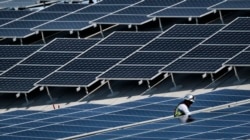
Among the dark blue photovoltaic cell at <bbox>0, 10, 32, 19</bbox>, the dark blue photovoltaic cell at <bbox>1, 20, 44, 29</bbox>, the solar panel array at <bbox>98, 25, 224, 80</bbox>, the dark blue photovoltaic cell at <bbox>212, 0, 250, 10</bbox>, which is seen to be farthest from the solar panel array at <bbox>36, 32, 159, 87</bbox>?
the dark blue photovoltaic cell at <bbox>0, 10, 32, 19</bbox>

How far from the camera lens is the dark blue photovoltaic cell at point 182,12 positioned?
77.9 meters

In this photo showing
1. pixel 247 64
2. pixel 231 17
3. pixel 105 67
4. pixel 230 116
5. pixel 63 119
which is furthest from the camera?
pixel 231 17

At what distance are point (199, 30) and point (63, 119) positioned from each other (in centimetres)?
1371

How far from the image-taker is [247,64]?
67250 millimetres

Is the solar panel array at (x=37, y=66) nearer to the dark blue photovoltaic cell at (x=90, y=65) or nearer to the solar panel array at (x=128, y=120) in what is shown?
the dark blue photovoltaic cell at (x=90, y=65)

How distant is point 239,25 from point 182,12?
662 centimetres

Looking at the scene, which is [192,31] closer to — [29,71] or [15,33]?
[29,71]

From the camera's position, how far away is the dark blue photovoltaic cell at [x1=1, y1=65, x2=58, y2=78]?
73250mm

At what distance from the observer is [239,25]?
7312 centimetres

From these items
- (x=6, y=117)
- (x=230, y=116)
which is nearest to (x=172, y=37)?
(x=6, y=117)

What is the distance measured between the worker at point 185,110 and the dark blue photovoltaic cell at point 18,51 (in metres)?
20.8

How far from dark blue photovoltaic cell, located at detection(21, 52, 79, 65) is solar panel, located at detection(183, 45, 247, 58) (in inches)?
300

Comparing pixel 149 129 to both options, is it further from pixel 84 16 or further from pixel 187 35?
pixel 84 16

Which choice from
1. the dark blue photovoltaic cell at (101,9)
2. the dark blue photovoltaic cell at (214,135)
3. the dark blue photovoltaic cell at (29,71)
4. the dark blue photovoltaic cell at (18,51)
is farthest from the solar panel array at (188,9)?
the dark blue photovoltaic cell at (214,135)
